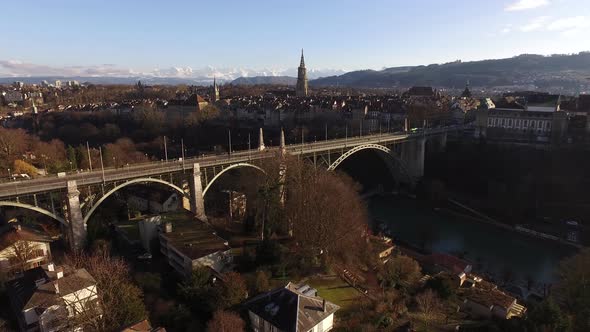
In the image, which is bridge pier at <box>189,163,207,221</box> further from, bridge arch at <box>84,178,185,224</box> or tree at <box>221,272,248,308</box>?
tree at <box>221,272,248,308</box>

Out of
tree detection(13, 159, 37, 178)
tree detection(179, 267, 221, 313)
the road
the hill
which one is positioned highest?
the hill

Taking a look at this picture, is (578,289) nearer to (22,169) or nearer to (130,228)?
(130,228)

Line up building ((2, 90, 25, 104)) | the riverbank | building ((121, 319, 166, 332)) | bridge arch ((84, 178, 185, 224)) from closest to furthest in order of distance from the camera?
1. building ((121, 319, 166, 332))
2. bridge arch ((84, 178, 185, 224))
3. the riverbank
4. building ((2, 90, 25, 104))

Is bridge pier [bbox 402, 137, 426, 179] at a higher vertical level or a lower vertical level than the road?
lower

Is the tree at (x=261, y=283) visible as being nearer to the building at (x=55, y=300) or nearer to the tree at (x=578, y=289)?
the building at (x=55, y=300)

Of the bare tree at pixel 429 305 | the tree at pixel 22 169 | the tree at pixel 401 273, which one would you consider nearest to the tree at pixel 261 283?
the tree at pixel 401 273

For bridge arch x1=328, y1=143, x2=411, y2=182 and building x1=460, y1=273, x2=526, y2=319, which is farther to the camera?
bridge arch x1=328, y1=143, x2=411, y2=182

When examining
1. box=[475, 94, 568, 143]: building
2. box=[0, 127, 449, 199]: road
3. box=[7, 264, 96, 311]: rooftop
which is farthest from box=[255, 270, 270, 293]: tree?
box=[475, 94, 568, 143]: building
